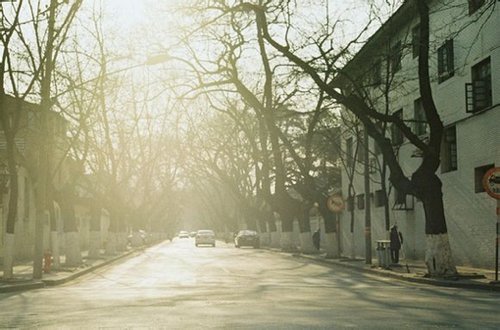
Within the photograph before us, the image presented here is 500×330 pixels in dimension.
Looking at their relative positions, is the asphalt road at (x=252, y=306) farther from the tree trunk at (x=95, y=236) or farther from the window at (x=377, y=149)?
the tree trunk at (x=95, y=236)

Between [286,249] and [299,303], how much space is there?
33.6 meters

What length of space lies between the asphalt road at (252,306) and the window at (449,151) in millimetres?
10307

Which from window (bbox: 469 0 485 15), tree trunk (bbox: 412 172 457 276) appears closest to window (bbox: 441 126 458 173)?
window (bbox: 469 0 485 15)

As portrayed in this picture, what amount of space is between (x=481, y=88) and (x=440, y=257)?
7997mm

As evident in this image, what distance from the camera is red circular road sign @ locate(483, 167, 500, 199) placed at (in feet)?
65.0

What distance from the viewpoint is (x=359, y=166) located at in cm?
4631

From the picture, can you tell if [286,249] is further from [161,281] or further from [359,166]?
[161,281]

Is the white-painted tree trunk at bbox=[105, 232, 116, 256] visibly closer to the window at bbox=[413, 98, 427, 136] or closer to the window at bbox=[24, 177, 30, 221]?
the window at bbox=[24, 177, 30, 221]

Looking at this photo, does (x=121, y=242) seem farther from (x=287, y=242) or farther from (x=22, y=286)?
(x=22, y=286)

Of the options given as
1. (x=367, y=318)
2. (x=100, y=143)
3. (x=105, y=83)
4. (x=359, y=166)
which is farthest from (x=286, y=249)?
(x=367, y=318)

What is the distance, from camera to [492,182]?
1989cm

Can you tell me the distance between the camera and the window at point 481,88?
27203 millimetres

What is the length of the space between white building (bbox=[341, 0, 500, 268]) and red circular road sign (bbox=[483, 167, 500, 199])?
211 inches

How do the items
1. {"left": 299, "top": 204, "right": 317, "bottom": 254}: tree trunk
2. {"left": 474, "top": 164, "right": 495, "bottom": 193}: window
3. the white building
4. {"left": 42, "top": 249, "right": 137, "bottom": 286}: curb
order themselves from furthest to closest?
{"left": 299, "top": 204, "right": 317, "bottom": 254}: tree trunk → {"left": 474, "top": 164, "right": 495, "bottom": 193}: window → the white building → {"left": 42, "top": 249, "right": 137, "bottom": 286}: curb
